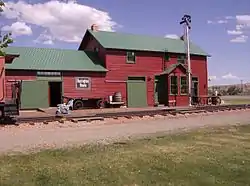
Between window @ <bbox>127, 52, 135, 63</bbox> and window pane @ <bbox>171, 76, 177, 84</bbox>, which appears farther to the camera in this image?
window pane @ <bbox>171, 76, 177, 84</bbox>

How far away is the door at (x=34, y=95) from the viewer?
27859mm

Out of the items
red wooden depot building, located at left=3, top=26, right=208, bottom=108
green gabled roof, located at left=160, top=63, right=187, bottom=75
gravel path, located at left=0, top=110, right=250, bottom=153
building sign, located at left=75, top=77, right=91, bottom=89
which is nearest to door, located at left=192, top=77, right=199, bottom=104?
red wooden depot building, located at left=3, top=26, right=208, bottom=108

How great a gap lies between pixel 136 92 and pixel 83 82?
215 inches

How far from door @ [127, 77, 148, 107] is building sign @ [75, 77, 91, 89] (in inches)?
163

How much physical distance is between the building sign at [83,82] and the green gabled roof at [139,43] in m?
3.97

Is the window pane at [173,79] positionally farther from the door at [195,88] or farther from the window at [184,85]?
the door at [195,88]

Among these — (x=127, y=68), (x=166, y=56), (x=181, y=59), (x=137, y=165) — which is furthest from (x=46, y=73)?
(x=137, y=165)

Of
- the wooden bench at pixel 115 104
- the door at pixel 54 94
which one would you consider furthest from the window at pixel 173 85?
the door at pixel 54 94

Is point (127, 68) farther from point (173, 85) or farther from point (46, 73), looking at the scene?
point (46, 73)

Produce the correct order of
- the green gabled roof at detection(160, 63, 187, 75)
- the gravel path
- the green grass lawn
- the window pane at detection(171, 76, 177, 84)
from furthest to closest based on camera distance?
1. the window pane at detection(171, 76, 177, 84)
2. the green gabled roof at detection(160, 63, 187, 75)
3. the gravel path
4. the green grass lawn

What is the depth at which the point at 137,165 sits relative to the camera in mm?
7832

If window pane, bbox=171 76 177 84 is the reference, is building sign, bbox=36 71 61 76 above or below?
above

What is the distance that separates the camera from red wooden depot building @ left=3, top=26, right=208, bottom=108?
28656 mm

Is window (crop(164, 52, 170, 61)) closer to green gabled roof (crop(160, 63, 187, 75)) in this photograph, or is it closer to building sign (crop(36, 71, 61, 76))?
green gabled roof (crop(160, 63, 187, 75))
